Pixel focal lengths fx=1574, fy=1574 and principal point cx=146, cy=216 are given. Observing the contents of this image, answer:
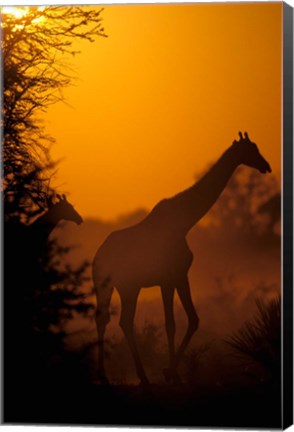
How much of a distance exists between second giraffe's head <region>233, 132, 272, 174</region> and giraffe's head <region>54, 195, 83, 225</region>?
1.17 metres

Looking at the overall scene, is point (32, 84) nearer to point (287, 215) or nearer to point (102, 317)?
point (102, 317)

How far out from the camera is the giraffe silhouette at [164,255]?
10.5m

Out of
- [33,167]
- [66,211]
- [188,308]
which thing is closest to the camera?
[188,308]

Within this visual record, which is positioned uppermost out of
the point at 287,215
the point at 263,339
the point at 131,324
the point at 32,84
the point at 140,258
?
the point at 32,84

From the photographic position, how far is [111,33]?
34.9 feet

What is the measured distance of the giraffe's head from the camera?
10.6m

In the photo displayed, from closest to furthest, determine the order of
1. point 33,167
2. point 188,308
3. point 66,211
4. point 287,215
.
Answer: point 287,215 → point 188,308 → point 66,211 → point 33,167

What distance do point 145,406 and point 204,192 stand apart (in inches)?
59.3

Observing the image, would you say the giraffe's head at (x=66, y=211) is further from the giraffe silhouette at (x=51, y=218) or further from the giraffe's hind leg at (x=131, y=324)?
the giraffe's hind leg at (x=131, y=324)

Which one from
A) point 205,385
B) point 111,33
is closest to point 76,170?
point 111,33

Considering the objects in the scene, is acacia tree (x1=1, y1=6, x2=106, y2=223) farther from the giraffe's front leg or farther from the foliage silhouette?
the foliage silhouette

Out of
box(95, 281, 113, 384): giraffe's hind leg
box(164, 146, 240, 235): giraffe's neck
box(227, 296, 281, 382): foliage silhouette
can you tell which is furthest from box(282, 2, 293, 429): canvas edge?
box(95, 281, 113, 384): giraffe's hind leg

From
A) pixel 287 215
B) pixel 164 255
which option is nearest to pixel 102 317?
pixel 164 255

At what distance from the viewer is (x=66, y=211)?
1066 cm
